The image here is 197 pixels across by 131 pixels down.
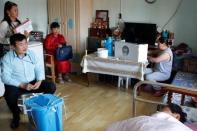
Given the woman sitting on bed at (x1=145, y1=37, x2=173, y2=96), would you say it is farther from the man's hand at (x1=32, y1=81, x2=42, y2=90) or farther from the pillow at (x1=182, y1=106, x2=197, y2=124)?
the man's hand at (x1=32, y1=81, x2=42, y2=90)

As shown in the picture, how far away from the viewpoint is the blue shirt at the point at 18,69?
278cm

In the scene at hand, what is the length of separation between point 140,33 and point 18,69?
245 cm

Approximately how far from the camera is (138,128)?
1422 millimetres

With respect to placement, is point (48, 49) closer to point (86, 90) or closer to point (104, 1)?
point (86, 90)


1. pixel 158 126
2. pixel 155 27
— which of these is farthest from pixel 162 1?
pixel 158 126

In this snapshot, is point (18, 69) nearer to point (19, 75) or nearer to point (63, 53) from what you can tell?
point (19, 75)

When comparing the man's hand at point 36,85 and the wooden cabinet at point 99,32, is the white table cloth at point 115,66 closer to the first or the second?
the man's hand at point 36,85

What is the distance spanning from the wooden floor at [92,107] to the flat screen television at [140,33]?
0.99m

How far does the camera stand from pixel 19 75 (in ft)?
9.43

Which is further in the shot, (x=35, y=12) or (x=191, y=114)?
(x=35, y=12)

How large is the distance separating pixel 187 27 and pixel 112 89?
1.71m

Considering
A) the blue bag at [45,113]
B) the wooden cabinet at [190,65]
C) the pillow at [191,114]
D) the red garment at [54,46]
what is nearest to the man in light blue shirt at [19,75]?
the blue bag at [45,113]

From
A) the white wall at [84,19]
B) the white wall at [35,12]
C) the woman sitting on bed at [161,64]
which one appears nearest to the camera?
the woman sitting on bed at [161,64]

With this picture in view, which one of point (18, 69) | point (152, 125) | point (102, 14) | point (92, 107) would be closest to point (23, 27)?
A: point (18, 69)
